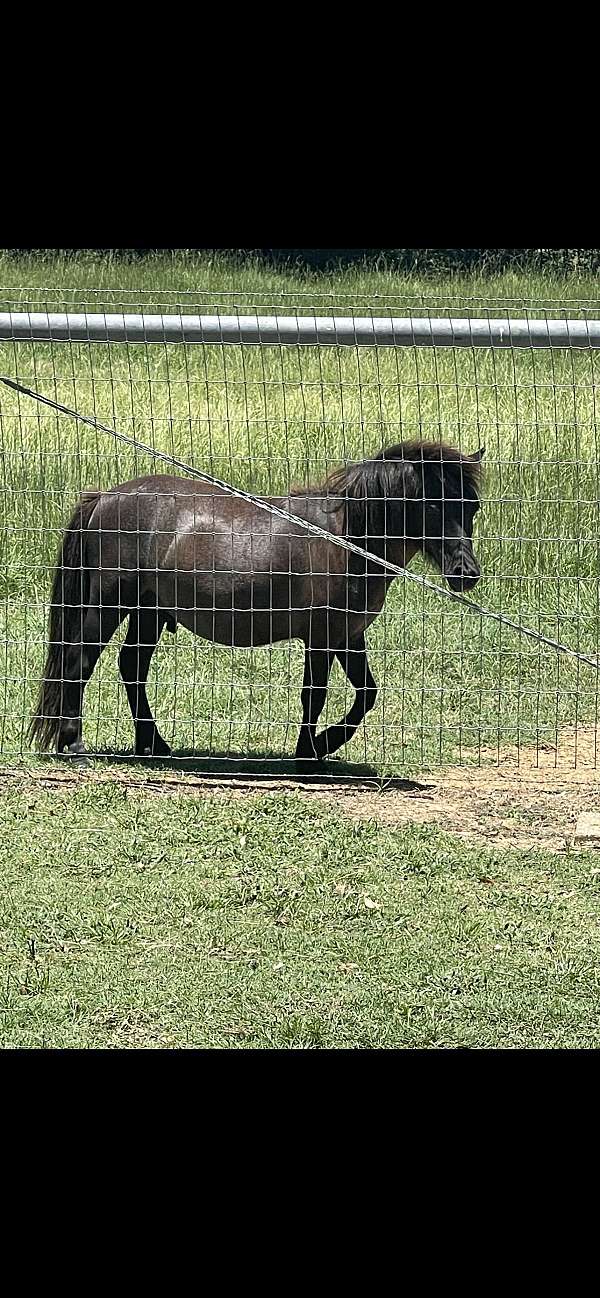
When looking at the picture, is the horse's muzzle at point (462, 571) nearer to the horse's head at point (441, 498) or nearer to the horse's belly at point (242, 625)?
the horse's head at point (441, 498)

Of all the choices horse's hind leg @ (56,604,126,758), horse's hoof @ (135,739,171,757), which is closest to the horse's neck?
horse's hind leg @ (56,604,126,758)

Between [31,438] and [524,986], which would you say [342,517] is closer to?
[524,986]

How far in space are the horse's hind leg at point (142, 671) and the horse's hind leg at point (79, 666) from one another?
6.9 inches

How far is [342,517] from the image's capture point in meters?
7.38

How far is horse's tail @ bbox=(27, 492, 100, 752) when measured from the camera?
288 inches

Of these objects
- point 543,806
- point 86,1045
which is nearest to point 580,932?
point 543,806

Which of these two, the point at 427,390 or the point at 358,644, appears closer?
the point at 358,644

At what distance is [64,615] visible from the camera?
24.1ft

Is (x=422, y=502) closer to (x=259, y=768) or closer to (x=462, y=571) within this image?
(x=462, y=571)

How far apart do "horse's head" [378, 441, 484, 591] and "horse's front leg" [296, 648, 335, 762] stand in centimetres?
73

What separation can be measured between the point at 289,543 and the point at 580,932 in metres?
2.56

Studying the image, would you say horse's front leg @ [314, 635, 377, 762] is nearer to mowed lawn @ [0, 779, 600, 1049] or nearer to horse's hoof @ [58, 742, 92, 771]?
mowed lawn @ [0, 779, 600, 1049]

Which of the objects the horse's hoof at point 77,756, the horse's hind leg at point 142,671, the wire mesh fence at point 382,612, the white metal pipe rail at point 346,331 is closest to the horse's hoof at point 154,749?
the horse's hind leg at point 142,671

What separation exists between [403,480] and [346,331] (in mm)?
789
